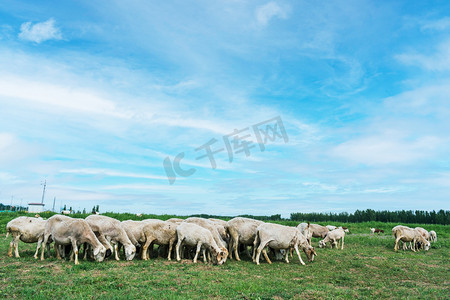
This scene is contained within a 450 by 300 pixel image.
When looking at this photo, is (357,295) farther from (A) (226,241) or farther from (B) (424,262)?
(B) (424,262)

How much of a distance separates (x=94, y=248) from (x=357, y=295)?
35.5 ft

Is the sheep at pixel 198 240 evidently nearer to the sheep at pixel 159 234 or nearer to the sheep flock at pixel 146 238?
the sheep flock at pixel 146 238

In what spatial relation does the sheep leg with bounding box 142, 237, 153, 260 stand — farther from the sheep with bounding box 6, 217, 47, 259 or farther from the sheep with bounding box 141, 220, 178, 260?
the sheep with bounding box 6, 217, 47, 259

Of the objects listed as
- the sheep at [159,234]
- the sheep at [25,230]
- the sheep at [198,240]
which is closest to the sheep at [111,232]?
the sheep at [159,234]

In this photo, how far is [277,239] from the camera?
51.1 ft

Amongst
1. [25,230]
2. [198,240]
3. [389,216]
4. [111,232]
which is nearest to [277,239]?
[198,240]

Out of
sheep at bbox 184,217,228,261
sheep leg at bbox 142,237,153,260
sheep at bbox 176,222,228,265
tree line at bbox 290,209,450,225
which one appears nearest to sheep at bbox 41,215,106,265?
sheep leg at bbox 142,237,153,260

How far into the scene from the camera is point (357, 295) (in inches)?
398

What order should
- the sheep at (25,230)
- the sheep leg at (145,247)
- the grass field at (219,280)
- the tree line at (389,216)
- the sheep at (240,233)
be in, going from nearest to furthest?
the grass field at (219,280)
the sheep leg at (145,247)
the sheep at (25,230)
the sheep at (240,233)
the tree line at (389,216)

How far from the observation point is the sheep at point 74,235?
13.5m

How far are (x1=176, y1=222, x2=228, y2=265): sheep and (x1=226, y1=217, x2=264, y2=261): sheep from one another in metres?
1.83

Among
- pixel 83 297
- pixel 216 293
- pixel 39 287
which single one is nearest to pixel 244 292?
pixel 216 293

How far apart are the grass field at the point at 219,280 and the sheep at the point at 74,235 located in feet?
1.98

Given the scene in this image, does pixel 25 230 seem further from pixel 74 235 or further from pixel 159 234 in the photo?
pixel 159 234
